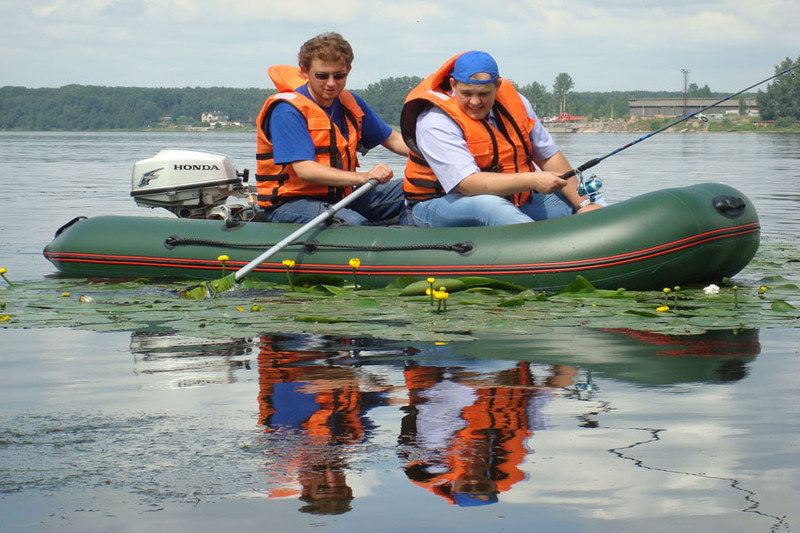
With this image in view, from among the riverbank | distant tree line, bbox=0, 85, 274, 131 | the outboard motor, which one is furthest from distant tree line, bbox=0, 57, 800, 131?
the outboard motor

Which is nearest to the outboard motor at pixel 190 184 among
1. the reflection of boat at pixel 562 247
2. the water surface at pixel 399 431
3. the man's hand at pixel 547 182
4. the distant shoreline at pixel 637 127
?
the reflection of boat at pixel 562 247

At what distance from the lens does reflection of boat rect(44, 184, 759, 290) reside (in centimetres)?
562

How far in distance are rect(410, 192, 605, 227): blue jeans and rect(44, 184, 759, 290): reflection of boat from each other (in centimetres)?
13

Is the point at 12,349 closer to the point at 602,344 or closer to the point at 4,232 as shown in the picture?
the point at 602,344

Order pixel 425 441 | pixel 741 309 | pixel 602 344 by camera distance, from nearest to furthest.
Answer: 1. pixel 425 441
2. pixel 602 344
3. pixel 741 309

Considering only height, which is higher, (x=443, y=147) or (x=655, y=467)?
(x=443, y=147)

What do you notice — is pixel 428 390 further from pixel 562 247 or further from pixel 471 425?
pixel 562 247

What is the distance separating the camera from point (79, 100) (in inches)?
4978

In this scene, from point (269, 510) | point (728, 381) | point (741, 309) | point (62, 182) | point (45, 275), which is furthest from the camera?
point (62, 182)

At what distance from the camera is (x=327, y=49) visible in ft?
19.7

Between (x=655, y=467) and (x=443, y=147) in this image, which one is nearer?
(x=655, y=467)

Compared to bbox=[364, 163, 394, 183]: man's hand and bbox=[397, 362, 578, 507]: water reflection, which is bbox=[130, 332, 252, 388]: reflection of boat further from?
bbox=[364, 163, 394, 183]: man's hand

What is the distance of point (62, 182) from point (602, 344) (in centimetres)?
1606

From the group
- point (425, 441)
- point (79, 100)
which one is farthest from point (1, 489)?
point (79, 100)
